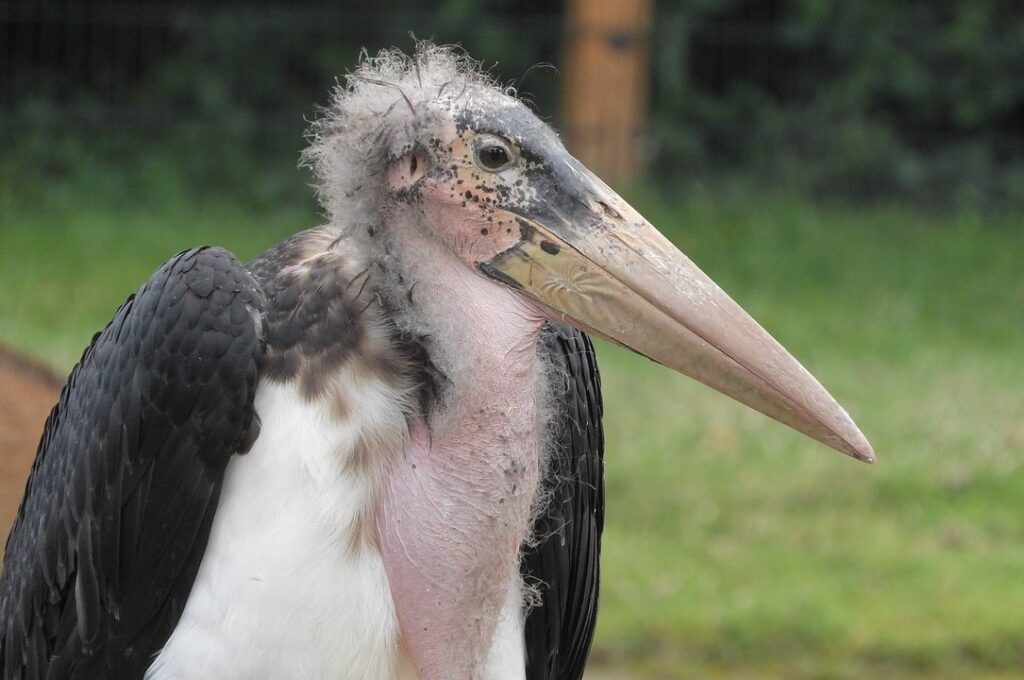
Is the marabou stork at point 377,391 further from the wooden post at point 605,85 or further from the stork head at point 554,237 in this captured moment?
the wooden post at point 605,85

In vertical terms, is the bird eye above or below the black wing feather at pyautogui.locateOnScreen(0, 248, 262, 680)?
above

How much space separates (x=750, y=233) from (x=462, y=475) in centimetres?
685

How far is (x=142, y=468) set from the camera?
8.35 ft

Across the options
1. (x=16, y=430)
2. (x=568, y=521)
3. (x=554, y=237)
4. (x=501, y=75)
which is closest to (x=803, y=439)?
(x=16, y=430)

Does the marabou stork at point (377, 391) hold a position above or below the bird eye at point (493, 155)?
below

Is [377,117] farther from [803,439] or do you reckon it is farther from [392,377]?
[803,439]

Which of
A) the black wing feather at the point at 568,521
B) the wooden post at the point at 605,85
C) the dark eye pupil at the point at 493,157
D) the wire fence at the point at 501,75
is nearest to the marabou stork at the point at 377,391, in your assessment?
the dark eye pupil at the point at 493,157

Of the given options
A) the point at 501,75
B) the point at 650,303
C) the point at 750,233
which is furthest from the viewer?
the point at 501,75

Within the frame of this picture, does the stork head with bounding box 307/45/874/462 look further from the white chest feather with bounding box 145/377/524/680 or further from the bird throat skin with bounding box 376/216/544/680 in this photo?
the white chest feather with bounding box 145/377/524/680

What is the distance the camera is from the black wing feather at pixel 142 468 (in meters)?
2.47

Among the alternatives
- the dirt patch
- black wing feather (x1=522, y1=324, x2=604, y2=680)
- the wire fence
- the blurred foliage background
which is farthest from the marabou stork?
the wire fence

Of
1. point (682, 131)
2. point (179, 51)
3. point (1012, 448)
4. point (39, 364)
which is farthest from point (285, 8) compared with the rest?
point (39, 364)

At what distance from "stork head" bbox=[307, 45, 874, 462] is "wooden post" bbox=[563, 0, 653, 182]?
686 centimetres

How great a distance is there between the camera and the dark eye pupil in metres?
2.44
